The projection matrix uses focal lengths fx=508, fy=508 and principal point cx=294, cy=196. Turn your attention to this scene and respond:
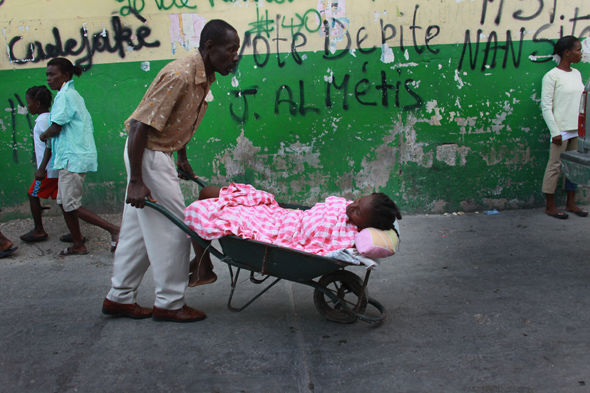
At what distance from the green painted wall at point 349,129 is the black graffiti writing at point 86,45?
15 cm

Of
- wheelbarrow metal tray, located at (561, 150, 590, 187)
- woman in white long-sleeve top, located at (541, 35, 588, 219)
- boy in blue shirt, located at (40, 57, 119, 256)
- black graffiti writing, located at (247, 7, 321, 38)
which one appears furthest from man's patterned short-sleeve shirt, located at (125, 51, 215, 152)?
woman in white long-sleeve top, located at (541, 35, 588, 219)

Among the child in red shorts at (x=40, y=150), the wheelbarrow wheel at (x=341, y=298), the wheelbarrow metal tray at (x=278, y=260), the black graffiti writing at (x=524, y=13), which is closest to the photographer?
the wheelbarrow metal tray at (x=278, y=260)

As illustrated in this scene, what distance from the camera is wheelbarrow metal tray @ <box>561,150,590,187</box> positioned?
13.4 feet

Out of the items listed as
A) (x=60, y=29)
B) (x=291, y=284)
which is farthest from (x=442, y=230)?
(x=60, y=29)

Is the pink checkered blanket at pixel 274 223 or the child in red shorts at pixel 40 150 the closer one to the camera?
the pink checkered blanket at pixel 274 223

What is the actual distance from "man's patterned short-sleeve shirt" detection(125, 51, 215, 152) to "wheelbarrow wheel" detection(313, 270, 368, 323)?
1217 millimetres

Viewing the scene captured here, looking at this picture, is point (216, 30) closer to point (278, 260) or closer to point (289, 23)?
point (278, 260)

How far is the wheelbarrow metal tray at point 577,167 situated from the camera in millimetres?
4098

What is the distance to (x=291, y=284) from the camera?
385cm

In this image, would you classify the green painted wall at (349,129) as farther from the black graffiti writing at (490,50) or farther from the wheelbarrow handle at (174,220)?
the wheelbarrow handle at (174,220)

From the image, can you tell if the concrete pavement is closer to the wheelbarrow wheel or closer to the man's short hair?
the wheelbarrow wheel

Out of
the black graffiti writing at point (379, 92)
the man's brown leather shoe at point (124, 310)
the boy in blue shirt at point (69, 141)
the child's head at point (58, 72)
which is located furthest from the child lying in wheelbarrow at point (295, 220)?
the black graffiti writing at point (379, 92)

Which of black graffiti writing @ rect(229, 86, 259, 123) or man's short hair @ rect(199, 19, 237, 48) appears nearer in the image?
man's short hair @ rect(199, 19, 237, 48)

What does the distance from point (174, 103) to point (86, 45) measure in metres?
2.94
